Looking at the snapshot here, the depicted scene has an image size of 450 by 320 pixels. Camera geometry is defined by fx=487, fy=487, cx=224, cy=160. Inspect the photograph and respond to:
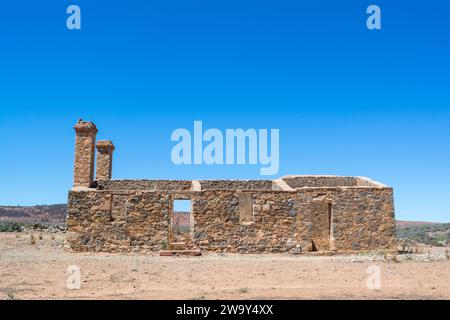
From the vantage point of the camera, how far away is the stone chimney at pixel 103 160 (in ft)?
70.2

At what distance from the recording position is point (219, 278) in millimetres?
10688

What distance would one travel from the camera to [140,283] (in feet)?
33.0

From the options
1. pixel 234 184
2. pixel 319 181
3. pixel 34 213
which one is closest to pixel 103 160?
pixel 234 184

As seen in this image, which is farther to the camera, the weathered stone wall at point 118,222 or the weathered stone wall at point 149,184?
the weathered stone wall at point 149,184

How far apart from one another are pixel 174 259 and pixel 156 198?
3.37 m

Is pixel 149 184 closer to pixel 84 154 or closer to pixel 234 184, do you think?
pixel 84 154

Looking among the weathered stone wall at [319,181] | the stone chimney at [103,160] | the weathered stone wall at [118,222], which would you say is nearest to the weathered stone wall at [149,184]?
the stone chimney at [103,160]

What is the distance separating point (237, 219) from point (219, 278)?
673cm

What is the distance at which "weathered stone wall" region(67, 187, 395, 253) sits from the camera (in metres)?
17.1

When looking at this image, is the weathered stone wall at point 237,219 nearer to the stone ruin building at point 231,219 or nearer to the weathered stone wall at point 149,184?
the stone ruin building at point 231,219

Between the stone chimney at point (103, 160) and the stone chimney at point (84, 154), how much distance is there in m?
1.80
